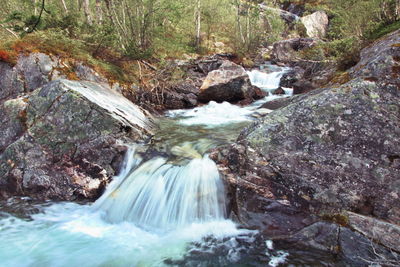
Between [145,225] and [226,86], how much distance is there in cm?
956

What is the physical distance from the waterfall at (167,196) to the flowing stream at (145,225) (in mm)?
17

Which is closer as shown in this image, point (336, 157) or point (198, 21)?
point (336, 157)

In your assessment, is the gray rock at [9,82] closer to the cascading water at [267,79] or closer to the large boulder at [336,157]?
the large boulder at [336,157]

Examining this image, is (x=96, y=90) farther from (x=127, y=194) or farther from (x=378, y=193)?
(x=378, y=193)

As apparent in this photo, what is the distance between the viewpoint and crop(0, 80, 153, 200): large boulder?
5.84m

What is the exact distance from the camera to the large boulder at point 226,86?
526 inches

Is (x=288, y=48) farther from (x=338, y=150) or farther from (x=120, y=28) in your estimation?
(x=338, y=150)

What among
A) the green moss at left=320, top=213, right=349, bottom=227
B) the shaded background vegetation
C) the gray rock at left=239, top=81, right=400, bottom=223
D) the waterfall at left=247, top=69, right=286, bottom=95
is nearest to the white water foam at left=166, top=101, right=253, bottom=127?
the shaded background vegetation

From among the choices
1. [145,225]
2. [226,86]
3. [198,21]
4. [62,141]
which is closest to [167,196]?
[145,225]

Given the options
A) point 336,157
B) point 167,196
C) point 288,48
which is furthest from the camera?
point 288,48

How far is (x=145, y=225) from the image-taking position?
198 inches

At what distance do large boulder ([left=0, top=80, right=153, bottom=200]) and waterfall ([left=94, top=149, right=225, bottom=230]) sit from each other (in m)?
0.61

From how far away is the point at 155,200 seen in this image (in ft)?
17.4

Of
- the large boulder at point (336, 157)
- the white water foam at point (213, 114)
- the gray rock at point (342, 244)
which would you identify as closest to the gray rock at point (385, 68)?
the large boulder at point (336, 157)
